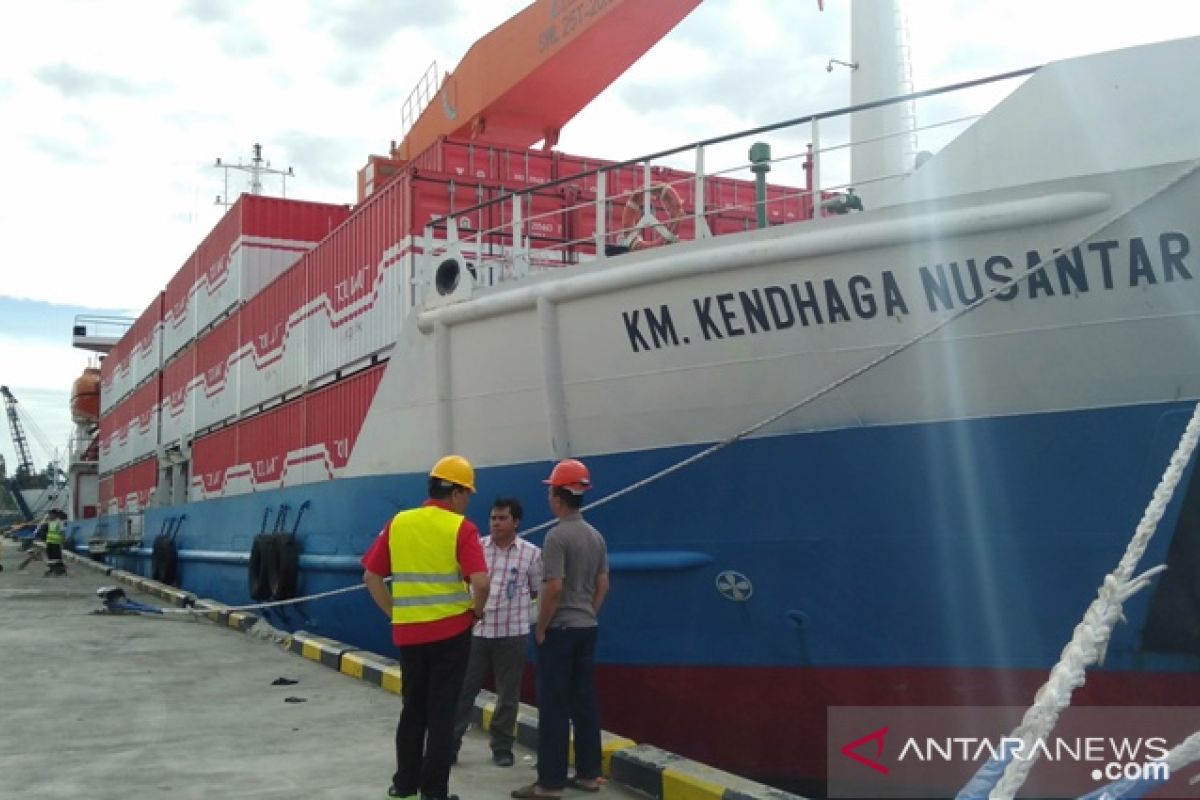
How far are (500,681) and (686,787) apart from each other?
1.10 meters

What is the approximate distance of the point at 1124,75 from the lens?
4.87 metres

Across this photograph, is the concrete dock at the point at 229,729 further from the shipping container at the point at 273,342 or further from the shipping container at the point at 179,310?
the shipping container at the point at 179,310

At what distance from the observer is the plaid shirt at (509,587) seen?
4.87 metres

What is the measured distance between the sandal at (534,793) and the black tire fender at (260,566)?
272 inches

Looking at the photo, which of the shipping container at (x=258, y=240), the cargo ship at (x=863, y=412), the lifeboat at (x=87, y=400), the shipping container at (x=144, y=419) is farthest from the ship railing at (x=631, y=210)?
the lifeboat at (x=87, y=400)

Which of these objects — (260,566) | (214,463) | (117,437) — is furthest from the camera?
(117,437)

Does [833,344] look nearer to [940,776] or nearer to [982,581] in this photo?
[982,581]

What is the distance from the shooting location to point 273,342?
12984 millimetres

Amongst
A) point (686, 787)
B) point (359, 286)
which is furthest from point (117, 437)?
point (686, 787)

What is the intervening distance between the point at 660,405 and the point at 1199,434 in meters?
2.93

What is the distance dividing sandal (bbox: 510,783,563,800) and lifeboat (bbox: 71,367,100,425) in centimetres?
3689

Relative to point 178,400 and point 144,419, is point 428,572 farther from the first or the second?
point 144,419

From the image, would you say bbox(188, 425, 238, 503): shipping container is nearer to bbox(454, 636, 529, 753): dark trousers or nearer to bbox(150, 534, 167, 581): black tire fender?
bbox(150, 534, 167, 581): black tire fender

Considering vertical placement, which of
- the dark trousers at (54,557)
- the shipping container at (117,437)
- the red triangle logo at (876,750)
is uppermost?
the shipping container at (117,437)
